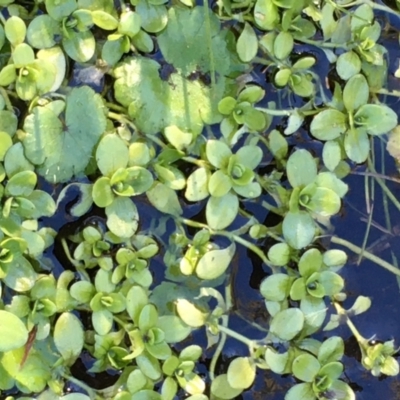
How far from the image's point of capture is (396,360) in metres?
1.43

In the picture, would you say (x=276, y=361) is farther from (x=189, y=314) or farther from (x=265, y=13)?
(x=265, y=13)

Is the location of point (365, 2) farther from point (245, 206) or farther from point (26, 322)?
point (26, 322)

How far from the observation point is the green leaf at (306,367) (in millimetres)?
1361

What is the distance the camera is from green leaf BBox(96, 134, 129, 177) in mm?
1301

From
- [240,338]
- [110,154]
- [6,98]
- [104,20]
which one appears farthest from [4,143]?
[240,338]

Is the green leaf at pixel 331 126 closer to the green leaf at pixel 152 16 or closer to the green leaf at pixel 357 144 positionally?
the green leaf at pixel 357 144

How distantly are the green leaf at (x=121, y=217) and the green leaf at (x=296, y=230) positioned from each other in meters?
0.32

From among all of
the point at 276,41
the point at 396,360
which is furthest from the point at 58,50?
the point at 396,360

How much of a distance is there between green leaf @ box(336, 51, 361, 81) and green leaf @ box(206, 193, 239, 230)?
1.22 ft

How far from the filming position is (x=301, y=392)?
1368mm

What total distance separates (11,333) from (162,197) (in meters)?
0.40

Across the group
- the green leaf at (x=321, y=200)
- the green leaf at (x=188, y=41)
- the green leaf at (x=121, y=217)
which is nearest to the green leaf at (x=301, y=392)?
the green leaf at (x=321, y=200)

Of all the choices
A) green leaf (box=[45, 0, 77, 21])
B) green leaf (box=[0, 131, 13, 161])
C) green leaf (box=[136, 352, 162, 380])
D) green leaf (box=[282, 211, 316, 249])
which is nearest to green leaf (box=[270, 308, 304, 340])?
green leaf (box=[282, 211, 316, 249])

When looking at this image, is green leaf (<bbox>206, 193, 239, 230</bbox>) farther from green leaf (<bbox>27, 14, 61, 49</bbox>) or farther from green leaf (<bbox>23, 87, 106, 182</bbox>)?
green leaf (<bbox>27, 14, 61, 49</bbox>)
